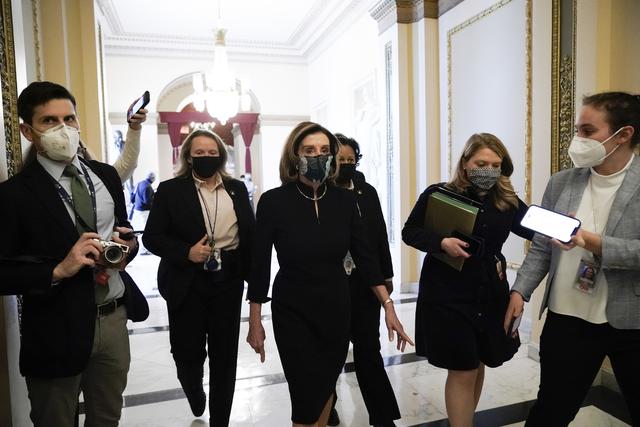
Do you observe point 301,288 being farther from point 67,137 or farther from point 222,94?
point 222,94

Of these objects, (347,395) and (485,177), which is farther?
(347,395)

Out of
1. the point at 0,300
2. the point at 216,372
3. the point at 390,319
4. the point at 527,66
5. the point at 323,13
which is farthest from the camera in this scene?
the point at 323,13

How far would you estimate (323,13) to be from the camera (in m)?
8.07

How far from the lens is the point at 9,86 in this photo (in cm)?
197

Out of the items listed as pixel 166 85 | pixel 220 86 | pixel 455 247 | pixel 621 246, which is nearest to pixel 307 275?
pixel 455 247

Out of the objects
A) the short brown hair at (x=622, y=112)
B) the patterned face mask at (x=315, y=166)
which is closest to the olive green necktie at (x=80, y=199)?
the patterned face mask at (x=315, y=166)

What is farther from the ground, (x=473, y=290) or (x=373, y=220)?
(x=373, y=220)

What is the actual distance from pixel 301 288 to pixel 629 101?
135 centimetres

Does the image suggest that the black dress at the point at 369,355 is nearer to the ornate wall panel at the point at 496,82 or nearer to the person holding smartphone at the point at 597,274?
the person holding smartphone at the point at 597,274

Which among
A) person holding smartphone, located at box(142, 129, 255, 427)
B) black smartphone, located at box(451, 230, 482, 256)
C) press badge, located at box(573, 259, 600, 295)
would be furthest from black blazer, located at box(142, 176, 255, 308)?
press badge, located at box(573, 259, 600, 295)

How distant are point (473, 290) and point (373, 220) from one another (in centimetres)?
68

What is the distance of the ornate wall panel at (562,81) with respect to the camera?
3048mm

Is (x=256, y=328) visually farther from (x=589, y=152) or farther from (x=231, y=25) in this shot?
(x=231, y=25)

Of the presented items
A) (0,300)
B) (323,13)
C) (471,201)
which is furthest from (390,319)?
(323,13)
